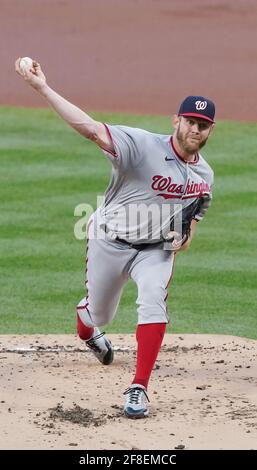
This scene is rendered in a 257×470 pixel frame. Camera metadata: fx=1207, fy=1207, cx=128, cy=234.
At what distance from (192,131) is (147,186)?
38 cm

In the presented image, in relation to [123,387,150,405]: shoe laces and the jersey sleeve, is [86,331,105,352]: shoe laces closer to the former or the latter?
[123,387,150,405]: shoe laces

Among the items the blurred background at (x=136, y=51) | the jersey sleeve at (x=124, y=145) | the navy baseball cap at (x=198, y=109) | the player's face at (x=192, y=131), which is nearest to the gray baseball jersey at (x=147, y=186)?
the jersey sleeve at (x=124, y=145)

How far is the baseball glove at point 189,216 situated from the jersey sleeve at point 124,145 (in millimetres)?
516

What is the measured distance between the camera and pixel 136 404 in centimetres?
611

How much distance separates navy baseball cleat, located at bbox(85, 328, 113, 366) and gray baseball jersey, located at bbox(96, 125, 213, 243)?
0.82m

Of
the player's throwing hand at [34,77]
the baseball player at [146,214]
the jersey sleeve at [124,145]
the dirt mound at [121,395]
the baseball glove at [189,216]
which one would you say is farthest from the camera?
the baseball glove at [189,216]

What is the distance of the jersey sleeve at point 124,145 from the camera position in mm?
6211

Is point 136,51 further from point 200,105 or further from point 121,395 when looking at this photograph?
point 121,395

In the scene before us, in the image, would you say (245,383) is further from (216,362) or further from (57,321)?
(57,321)

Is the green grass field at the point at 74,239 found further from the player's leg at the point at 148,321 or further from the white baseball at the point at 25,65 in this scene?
the white baseball at the point at 25,65

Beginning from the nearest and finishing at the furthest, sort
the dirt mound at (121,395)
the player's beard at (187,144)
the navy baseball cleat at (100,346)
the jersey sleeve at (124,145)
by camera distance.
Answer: the dirt mound at (121,395) → the jersey sleeve at (124,145) → the player's beard at (187,144) → the navy baseball cleat at (100,346)

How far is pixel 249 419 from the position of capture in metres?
6.04

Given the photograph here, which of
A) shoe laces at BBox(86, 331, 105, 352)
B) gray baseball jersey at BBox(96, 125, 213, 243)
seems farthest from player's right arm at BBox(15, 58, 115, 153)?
shoe laces at BBox(86, 331, 105, 352)
